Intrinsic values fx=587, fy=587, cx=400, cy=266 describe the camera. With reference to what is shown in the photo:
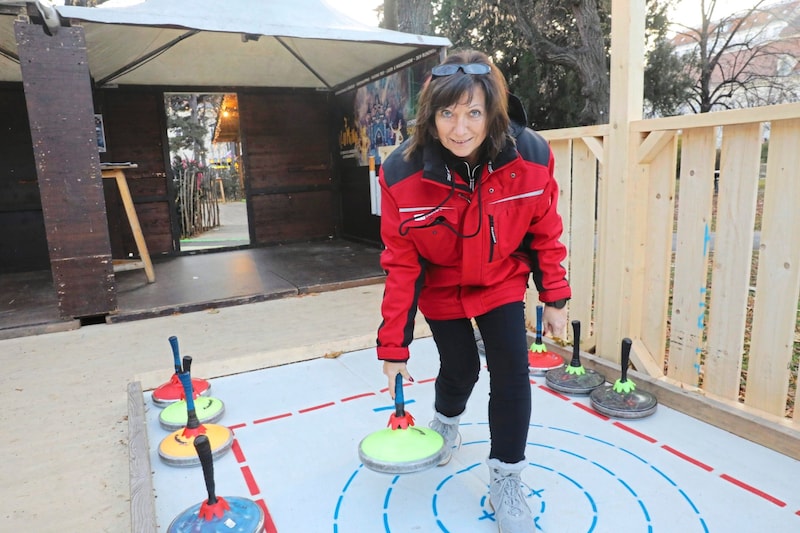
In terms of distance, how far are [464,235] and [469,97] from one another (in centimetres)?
43

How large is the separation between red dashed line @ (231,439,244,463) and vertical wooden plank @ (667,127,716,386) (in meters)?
2.18

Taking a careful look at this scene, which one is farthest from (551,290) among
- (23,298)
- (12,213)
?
(12,213)

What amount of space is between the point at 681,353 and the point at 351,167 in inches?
241

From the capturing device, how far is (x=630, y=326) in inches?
127

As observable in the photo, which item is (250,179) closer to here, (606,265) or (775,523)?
(606,265)

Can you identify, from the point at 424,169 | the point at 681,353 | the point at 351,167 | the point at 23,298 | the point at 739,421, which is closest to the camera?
the point at 424,169

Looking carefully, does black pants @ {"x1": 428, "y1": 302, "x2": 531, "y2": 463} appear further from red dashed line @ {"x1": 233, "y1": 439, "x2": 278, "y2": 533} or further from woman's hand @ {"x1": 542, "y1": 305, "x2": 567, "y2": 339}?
red dashed line @ {"x1": 233, "y1": 439, "x2": 278, "y2": 533}

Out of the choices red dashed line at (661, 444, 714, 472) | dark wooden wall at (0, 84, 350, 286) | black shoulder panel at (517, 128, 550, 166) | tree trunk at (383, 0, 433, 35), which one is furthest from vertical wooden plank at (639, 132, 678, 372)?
tree trunk at (383, 0, 433, 35)

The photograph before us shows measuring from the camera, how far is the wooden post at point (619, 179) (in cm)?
301

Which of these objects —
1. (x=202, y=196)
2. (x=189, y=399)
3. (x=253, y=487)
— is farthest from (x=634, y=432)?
(x=202, y=196)

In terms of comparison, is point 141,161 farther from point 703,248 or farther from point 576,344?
point 703,248

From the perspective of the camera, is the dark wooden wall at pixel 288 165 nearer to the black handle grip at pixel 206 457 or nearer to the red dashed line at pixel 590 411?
the red dashed line at pixel 590 411

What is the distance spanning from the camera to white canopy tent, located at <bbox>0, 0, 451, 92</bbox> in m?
4.61

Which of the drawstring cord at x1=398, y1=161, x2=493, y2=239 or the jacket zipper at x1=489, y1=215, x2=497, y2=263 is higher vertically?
the drawstring cord at x1=398, y1=161, x2=493, y2=239
